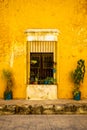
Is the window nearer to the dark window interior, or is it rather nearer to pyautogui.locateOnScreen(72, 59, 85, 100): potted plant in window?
the dark window interior

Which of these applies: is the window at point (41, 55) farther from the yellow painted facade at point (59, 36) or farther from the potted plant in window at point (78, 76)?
the potted plant in window at point (78, 76)

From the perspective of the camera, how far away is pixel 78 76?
16031mm

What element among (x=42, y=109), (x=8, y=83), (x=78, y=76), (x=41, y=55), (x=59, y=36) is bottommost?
(x=42, y=109)

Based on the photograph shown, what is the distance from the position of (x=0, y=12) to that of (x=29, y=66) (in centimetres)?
259

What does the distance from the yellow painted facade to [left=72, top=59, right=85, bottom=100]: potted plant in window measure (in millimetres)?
264

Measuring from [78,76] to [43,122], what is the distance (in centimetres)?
482

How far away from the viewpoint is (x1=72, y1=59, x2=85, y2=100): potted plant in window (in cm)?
1602

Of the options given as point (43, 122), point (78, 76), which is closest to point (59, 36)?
point (78, 76)

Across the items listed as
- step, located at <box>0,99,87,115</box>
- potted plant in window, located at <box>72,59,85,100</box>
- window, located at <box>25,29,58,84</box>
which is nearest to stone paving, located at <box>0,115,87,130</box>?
step, located at <box>0,99,87,115</box>

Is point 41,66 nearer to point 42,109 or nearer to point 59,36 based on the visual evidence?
point 59,36

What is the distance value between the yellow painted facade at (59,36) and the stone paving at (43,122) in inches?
141

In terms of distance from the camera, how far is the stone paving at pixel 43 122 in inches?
416

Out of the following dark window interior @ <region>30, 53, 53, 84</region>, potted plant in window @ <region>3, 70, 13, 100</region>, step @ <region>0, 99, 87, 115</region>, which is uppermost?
dark window interior @ <region>30, 53, 53, 84</region>

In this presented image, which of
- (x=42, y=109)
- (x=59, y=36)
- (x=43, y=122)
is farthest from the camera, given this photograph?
(x=59, y=36)
